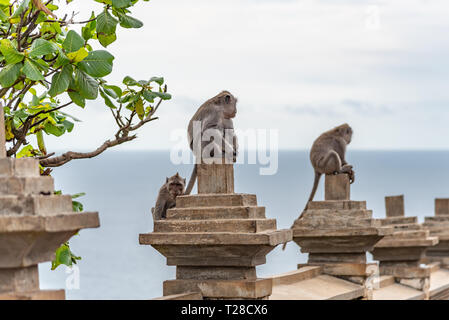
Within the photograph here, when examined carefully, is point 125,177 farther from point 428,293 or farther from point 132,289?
point 428,293

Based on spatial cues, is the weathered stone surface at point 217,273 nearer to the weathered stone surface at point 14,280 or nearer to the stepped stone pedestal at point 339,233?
the weathered stone surface at point 14,280

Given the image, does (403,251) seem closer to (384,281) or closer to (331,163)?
(384,281)

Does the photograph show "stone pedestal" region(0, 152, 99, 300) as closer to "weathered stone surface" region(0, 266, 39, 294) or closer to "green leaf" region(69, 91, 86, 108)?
"weathered stone surface" region(0, 266, 39, 294)

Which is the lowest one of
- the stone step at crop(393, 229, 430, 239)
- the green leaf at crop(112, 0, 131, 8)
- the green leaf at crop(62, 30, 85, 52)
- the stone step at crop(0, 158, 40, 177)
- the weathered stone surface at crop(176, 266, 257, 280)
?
the weathered stone surface at crop(176, 266, 257, 280)

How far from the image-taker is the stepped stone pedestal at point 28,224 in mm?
3969

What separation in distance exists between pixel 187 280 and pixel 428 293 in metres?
6.21

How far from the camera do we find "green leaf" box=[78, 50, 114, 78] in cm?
583

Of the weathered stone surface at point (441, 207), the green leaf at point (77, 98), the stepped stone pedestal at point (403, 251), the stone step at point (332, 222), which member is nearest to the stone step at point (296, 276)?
the stone step at point (332, 222)

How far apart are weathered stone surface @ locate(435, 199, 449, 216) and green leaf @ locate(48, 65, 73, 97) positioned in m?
10.6

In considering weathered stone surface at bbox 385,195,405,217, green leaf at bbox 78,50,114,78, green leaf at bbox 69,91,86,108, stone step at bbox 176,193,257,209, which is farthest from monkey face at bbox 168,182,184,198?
weathered stone surface at bbox 385,195,405,217

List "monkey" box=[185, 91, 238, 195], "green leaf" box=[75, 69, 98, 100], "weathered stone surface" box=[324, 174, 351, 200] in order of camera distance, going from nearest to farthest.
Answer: "green leaf" box=[75, 69, 98, 100]
"monkey" box=[185, 91, 238, 195]
"weathered stone surface" box=[324, 174, 351, 200]

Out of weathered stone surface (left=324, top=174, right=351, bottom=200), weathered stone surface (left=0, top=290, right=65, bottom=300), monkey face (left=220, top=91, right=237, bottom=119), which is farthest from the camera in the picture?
weathered stone surface (left=324, top=174, right=351, bottom=200)

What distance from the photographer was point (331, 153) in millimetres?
9906
